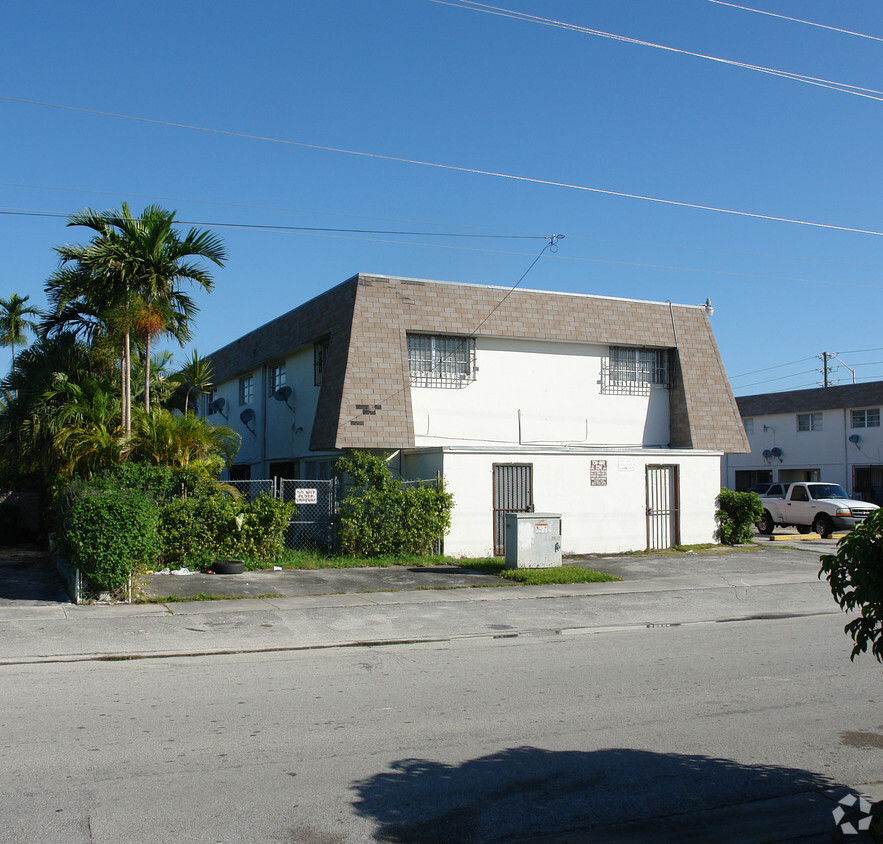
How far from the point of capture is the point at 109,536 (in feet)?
41.1

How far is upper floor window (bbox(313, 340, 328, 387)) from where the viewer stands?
22.7m

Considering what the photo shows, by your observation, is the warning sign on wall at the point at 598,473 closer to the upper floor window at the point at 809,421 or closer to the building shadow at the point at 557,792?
the building shadow at the point at 557,792

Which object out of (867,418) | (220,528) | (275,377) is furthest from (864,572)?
(867,418)

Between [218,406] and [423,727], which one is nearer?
[423,727]

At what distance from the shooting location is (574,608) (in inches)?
533

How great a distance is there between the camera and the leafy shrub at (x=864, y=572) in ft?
15.5

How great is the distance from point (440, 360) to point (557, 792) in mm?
16932

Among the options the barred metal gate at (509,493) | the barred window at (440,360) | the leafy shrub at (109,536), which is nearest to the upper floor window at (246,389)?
the barred window at (440,360)

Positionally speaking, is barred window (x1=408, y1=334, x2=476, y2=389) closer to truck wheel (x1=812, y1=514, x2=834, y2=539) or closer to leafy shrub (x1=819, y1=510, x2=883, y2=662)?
truck wheel (x1=812, y1=514, x2=834, y2=539)

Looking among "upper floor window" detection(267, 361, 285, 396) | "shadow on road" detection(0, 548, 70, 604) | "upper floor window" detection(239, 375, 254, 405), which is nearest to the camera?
"shadow on road" detection(0, 548, 70, 604)

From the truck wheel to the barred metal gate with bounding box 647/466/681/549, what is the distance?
26.3ft

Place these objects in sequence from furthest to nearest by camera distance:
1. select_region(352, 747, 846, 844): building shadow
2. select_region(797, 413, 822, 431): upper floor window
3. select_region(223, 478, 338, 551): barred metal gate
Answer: select_region(797, 413, 822, 431): upper floor window < select_region(223, 478, 338, 551): barred metal gate < select_region(352, 747, 846, 844): building shadow

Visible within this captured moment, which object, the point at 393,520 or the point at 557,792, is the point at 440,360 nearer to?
the point at 393,520

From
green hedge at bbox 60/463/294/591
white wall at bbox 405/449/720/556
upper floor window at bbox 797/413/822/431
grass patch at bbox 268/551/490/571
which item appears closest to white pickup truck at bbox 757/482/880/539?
white wall at bbox 405/449/720/556
